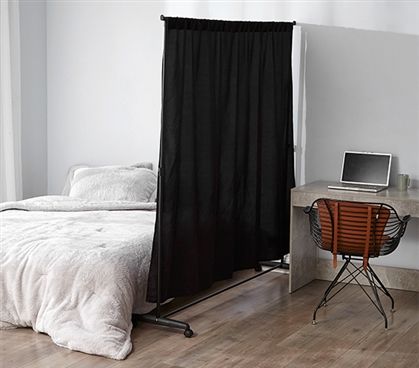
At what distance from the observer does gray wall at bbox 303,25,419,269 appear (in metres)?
5.63

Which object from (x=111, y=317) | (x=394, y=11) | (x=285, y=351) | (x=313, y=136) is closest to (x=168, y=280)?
(x=111, y=317)

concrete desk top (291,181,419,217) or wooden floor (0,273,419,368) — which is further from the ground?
concrete desk top (291,181,419,217)

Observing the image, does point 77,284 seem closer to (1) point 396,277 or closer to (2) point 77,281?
(2) point 77,281

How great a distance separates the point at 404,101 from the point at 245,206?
4.25 feet

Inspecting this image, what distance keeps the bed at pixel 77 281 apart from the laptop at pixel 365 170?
1.39 metres

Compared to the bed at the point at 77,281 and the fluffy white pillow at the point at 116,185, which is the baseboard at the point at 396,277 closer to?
the fluffy white pillow at the point at 116,185

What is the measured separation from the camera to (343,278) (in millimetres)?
5852

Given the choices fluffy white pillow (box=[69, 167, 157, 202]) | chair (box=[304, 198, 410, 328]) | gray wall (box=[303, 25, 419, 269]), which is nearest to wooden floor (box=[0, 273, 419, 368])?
chair (box=[304, 198, 410, 328])

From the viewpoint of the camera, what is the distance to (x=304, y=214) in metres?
5.65

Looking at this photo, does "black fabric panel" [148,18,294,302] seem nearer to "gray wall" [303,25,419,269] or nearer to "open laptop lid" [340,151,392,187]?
"gray wall" [303,25,419,269]

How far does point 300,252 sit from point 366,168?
2.35 feet

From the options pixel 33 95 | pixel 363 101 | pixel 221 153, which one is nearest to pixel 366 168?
pixel 363 101

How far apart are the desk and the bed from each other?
3.15ft

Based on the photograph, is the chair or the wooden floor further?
the chair
